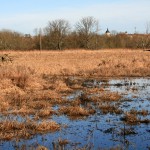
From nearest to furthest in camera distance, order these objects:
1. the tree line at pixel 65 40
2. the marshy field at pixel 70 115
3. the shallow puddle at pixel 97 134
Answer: the shallow puddle at pixel 97 134
the marshy field at pixel 70 115
the tree line at pixel 65 40

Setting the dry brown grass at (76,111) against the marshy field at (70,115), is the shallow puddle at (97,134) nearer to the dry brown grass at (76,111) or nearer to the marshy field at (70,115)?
the marshy field at (70,115)

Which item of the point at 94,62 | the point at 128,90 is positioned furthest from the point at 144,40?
the point at 128,90

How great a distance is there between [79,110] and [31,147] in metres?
3.84

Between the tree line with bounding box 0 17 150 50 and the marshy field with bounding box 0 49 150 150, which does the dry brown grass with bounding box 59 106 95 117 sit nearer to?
the marshy field with bounding box 0 49 150 150

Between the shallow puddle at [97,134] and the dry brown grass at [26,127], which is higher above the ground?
the dry brown grass at [26,127]

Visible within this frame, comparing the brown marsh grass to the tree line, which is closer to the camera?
the brown marsh grass

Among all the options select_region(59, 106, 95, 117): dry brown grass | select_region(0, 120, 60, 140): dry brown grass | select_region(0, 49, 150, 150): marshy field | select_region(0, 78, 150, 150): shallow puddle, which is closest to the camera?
select_region(0, 78, 150, 150): shallow puddle

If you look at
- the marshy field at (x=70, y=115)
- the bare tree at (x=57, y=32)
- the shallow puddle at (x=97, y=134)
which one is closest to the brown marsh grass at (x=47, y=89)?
the marshy field at (x=70, y=115)

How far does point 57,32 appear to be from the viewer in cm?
5769

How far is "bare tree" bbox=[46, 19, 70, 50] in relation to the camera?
57438mm

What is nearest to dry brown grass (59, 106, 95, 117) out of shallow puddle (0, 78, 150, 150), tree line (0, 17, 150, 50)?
shallow puddle (0, 78, 150, 150)

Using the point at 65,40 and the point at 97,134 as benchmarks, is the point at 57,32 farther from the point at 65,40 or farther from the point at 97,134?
the point at 97,134

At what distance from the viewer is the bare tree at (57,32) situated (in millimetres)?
57438

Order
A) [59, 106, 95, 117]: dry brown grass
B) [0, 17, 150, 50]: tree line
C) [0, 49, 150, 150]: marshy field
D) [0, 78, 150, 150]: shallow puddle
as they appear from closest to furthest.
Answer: [0, 78, 150, 150]: shallow puddle
[0, 49, 150, 150]: marshy field
[59, 106, 95, 117]: dry brown grass
[0, 17, 150, 50]: tree line
